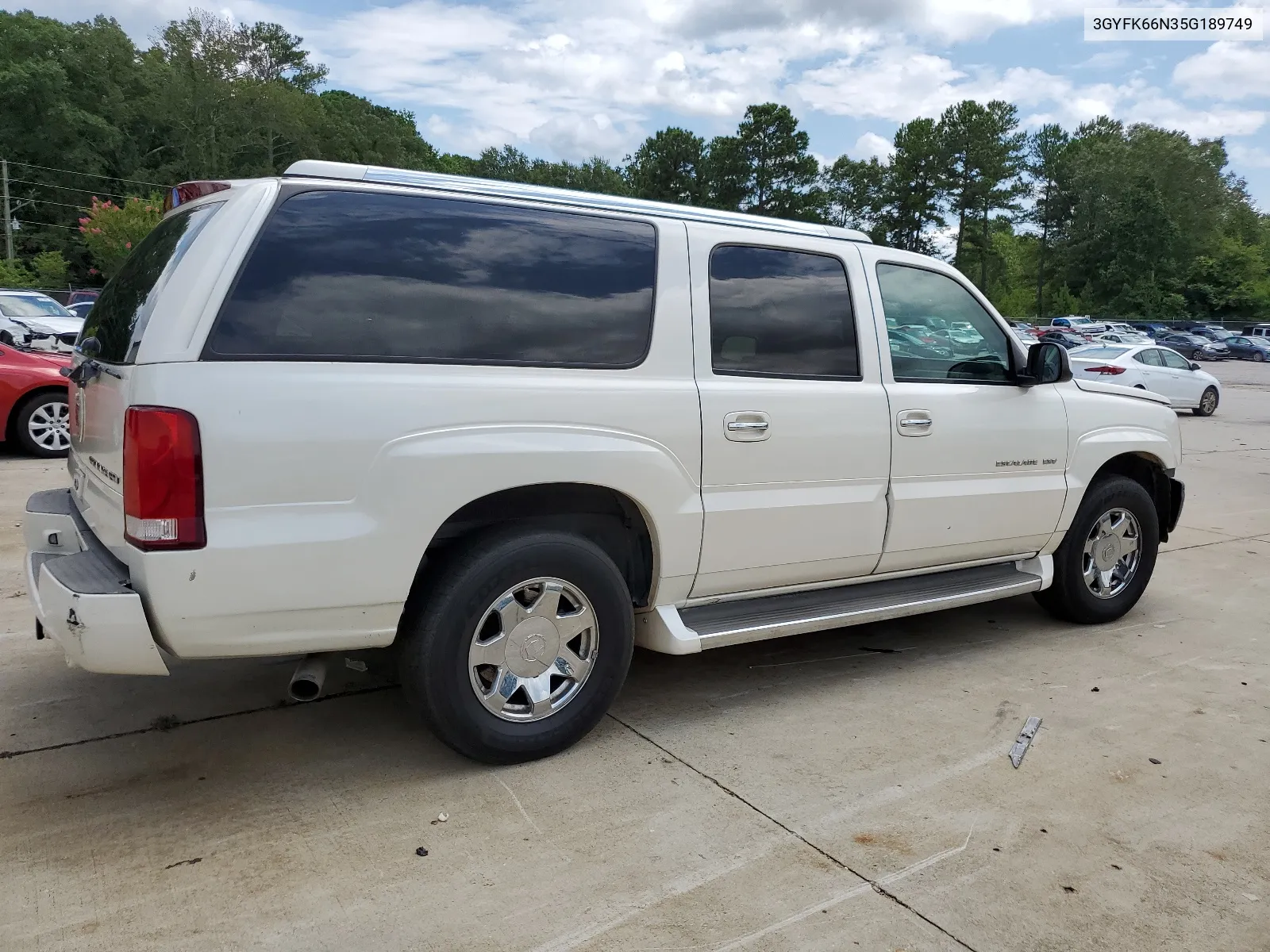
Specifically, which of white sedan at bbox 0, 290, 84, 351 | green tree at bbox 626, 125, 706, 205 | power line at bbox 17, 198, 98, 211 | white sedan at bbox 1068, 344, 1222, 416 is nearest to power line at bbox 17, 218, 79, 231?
power line at bbox 17, 198, 98, 211

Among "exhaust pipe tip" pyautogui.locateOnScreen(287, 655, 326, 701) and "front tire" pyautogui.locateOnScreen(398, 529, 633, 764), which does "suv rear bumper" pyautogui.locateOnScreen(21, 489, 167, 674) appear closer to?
"exhaust pipe tip" pyautogui.locateOnScreen(287, 655, 326, 701)

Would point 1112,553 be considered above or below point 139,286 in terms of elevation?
below

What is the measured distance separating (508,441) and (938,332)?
2.28m

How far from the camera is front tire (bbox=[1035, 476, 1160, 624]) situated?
5.14m

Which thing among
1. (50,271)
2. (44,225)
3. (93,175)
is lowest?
(50,271)

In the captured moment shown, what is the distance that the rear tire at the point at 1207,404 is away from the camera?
67.1 ft

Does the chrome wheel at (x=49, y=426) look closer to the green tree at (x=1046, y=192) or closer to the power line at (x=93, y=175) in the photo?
the power line at (x=93, y=175)

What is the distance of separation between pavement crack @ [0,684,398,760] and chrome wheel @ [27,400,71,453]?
691 centimetres

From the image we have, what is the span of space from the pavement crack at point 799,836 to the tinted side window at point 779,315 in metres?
1.42

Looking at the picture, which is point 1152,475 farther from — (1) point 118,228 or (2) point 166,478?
(1) point 118,228

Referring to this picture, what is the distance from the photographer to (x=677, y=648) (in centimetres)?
371

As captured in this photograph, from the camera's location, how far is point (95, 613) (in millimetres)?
2783

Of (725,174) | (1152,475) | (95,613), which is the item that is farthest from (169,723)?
(725,174)

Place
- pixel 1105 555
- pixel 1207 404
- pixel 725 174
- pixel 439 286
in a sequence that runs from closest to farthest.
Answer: pixel 439 286 < pixel 1105 555 < pixel 1207 404 < pixel 725 174
